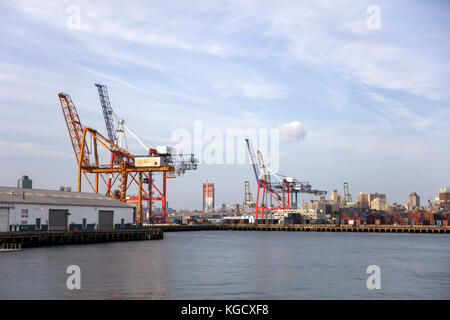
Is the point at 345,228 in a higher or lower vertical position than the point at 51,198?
lower

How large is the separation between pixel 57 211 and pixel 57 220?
4.77 ft

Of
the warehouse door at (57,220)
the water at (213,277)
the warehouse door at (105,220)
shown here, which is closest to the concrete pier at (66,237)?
the warehouse door at (57,220)

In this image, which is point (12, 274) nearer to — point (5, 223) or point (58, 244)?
point (5, 223)

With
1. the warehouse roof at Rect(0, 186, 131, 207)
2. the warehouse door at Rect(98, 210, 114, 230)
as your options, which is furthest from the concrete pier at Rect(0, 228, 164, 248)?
the warehouse roof at Rect(0, 186, 131, 207)

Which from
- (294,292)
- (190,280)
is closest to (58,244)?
(190,280)

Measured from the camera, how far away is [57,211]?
78.9 metres

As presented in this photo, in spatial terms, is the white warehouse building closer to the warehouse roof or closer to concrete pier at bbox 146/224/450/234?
the warehouse roof

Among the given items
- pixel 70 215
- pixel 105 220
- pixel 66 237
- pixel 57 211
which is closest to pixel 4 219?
pixel 57 211

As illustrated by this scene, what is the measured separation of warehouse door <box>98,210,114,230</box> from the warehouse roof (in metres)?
1.50

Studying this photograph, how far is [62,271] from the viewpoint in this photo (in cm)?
4341

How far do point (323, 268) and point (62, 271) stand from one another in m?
25.9

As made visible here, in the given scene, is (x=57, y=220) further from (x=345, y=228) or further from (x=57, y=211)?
(x=345, y=228)
